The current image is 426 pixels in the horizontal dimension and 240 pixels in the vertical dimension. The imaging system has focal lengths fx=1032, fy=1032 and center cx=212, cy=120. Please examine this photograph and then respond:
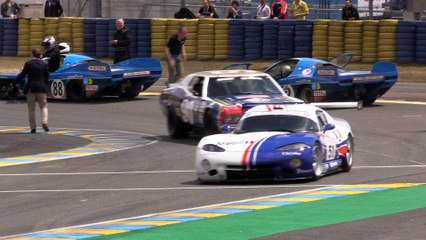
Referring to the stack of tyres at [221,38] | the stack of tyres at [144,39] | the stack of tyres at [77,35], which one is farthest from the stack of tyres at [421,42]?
the stack of tyres at [77,35]

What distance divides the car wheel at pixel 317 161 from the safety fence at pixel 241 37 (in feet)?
56.1

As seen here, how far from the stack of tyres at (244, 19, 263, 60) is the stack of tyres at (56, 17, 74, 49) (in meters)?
6.95

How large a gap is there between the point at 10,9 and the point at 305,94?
62.1ft

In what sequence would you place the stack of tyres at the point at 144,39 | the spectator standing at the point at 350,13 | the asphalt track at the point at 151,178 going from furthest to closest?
1. the stack of tyres at the point at 144,39
2. the spectator standing at the point at 350,13
3. the asphalt track at the point at 151,178

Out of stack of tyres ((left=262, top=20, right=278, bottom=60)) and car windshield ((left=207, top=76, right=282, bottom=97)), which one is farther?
stack of tyres ((left=262, top=20, right=278, bottom=60))

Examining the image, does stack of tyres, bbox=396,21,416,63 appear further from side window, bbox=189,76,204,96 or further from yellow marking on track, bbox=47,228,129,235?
yellow marking on track, bbox=47,228,129,235

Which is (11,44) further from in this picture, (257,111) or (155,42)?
(257,111)

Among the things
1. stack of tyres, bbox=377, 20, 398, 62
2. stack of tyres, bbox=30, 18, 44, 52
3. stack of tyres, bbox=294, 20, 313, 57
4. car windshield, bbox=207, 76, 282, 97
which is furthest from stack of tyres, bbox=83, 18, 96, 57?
car windshield, bbox=207, 76, 282, 97

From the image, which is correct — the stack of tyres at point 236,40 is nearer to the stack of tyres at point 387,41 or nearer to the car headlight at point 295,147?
the stack of tyres at point 387,41

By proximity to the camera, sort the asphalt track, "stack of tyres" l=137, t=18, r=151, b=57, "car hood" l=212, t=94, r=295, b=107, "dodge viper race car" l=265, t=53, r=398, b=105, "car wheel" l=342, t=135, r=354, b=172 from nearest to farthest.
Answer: the asphalt track → "car wheel" l=342, t=135, r=354, b=172 → "car hood" l=212, t=94, r=295, b=107 → "dodge viper race car" l=265, t=53, r=398, b=105 → "stack of tyres" l=137, t=18, r=151, b=57

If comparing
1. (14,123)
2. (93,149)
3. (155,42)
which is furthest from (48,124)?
(155,42)

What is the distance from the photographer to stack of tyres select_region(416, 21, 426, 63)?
30.7 meters

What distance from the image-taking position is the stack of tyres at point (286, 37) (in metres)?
33.6

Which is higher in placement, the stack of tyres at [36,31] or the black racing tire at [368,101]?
the stack of tyres at [36,31]
